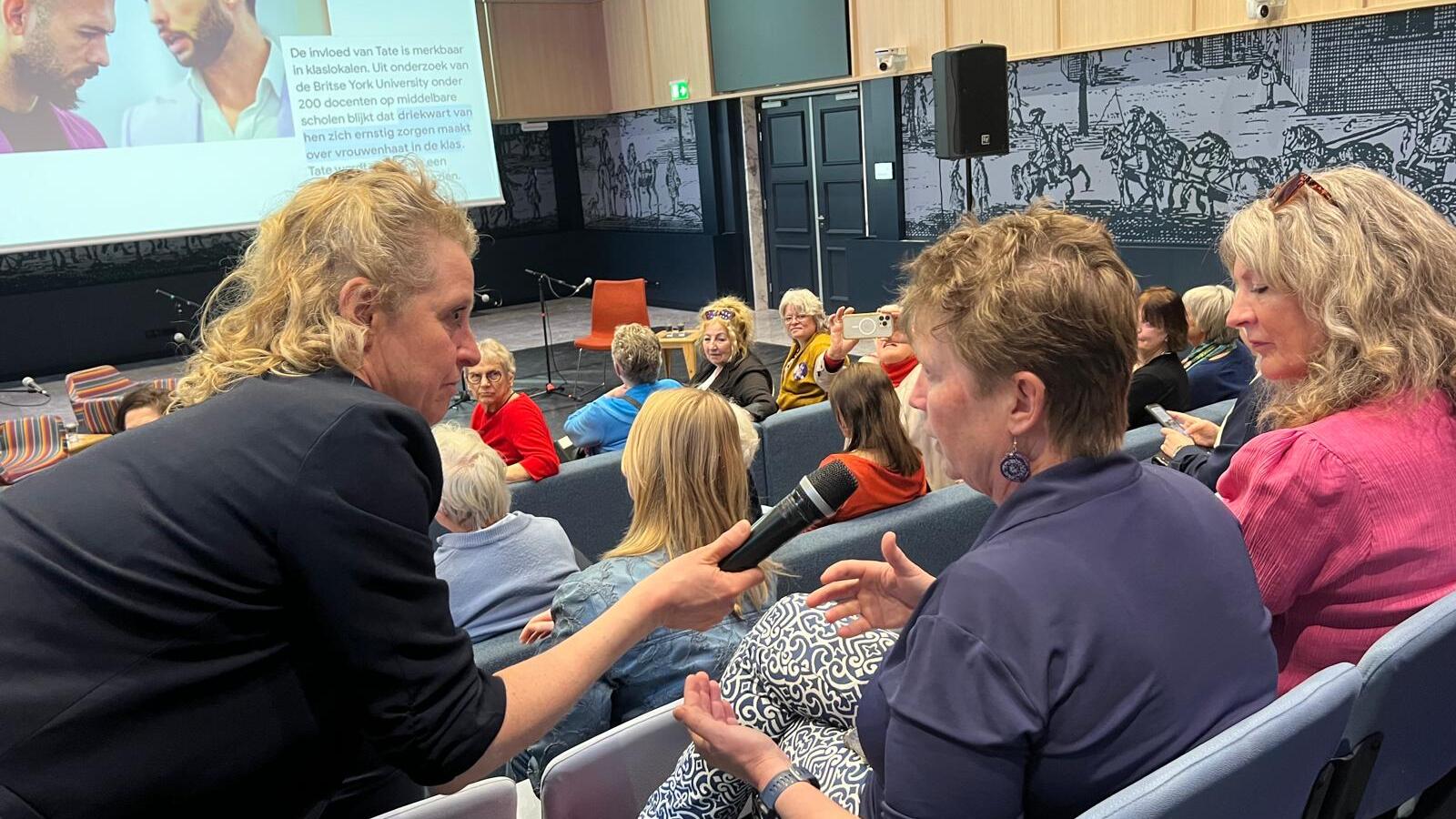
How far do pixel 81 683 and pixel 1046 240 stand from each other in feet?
3.49

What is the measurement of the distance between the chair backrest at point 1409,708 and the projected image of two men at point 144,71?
9.10m

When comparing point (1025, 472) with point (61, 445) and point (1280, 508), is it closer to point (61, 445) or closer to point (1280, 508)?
point (1280, 508)

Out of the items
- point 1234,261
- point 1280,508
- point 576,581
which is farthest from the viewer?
point 576,581

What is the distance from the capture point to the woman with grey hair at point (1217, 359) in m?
3.88

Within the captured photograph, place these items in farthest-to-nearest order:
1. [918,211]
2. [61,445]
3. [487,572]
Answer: [918,211]
[61,445]
[487,572]

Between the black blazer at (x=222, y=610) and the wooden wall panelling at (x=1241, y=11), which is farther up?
the wooden wall panelling at (x=1241, y=11)

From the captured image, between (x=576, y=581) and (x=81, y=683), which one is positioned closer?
(x=81, y=683)

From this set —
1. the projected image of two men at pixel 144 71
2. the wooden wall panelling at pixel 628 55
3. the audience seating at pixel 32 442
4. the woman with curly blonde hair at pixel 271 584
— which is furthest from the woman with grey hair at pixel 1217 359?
the wooden wall panelling at pixel 628 55

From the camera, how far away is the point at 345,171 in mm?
1307

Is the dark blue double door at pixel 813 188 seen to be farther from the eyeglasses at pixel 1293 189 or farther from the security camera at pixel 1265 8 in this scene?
the eyeglasses at pixel 1293 189

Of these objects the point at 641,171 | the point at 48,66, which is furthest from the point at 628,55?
the point at 48,66

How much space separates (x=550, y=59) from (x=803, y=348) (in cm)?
855

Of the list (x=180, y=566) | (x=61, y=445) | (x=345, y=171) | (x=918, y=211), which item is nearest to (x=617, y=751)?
(x=180, y=566)

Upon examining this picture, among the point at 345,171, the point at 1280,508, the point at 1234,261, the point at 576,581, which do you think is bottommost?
the point at 576,581
